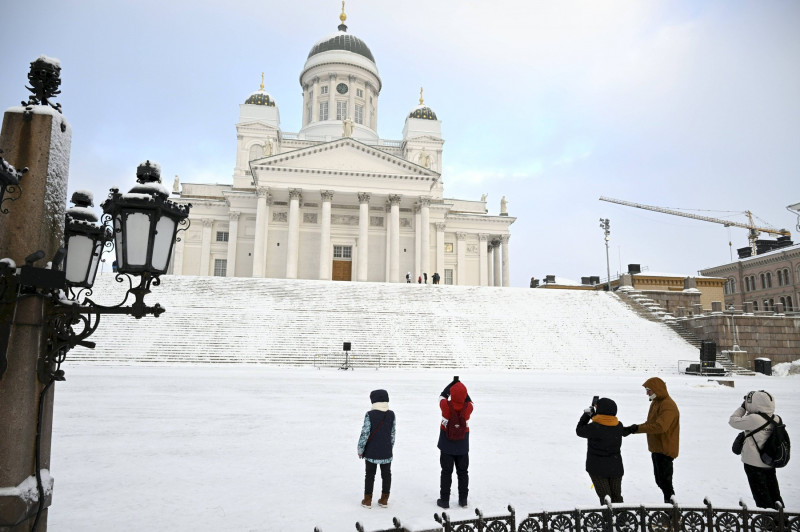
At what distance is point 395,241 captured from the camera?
45250mm

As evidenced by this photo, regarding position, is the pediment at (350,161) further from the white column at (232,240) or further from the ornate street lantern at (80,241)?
the ornate street lantern at (80,241)

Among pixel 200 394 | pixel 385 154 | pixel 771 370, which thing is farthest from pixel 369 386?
pixel 385 154

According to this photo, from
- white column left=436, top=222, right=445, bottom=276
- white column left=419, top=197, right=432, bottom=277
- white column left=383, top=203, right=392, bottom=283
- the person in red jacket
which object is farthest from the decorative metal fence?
white column left=436, top=222, right=445, bottom=276

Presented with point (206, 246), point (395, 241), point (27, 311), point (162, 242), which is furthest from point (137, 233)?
point (206, 246)

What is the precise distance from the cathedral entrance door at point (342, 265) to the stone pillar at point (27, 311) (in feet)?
145

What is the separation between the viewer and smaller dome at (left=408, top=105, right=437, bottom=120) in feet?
199

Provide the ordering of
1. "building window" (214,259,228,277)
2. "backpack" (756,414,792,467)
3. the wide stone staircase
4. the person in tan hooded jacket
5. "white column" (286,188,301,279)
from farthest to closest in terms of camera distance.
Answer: "building window" (214,259,228,277), "white column" (286,188,301,279), the wide stone staircase, the person in tan hooded jacket, "backpack" (756,414,792,467)

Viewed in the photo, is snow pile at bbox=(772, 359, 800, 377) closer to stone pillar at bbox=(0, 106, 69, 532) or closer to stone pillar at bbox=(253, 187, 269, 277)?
stone pillar at bbox=(0, 106, 69, 532)

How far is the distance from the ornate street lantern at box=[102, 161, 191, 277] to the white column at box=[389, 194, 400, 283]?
40092 mm

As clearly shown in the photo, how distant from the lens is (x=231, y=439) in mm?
8516

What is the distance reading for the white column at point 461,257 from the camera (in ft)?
171

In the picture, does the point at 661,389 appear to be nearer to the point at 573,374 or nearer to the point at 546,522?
the point at 546,522

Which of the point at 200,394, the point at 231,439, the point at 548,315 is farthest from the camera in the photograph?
the point at 548,315

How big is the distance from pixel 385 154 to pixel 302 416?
37.6m
